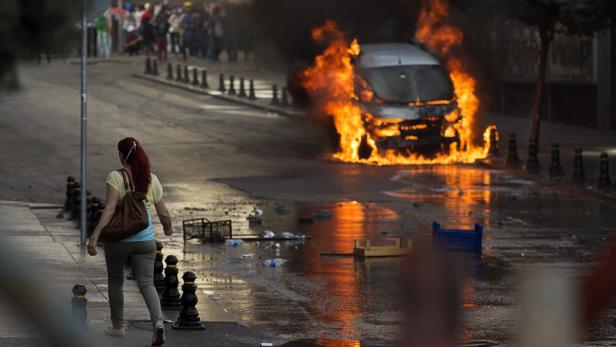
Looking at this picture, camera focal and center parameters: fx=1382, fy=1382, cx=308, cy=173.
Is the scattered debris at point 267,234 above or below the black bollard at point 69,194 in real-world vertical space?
below

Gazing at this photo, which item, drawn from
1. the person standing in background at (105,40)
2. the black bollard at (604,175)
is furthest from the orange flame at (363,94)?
the person standing in background at (105,40)

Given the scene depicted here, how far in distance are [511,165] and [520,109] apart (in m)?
12.3

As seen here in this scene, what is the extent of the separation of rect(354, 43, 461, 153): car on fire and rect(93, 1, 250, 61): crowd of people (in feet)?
98.0

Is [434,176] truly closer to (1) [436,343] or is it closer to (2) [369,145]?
(2) [369,145]

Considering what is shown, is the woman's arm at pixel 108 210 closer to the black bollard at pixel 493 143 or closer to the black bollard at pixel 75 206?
the black bollard at pixel 75 206

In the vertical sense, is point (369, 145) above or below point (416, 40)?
below

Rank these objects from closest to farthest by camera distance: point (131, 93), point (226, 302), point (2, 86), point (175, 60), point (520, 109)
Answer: point (2, 86), point (226, 302), point (520, 109), point (131, 93), point (175, 60)

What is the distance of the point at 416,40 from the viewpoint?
1214 inches

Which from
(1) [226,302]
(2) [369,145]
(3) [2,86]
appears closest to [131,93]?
(2) [369,145]

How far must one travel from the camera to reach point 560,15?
26.8m

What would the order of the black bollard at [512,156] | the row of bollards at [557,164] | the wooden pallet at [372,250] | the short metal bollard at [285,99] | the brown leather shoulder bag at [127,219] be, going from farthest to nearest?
the short metal bollard at [285,99], the black bollard at [512,156], the row of bollards at [557,164], the wooden pallet at [372,250], the brown leather shoulder bag at [127,219]

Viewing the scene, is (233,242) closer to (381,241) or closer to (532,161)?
(381,241)

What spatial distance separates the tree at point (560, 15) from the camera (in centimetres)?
2605

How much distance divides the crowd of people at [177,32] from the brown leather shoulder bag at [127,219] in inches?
1872
